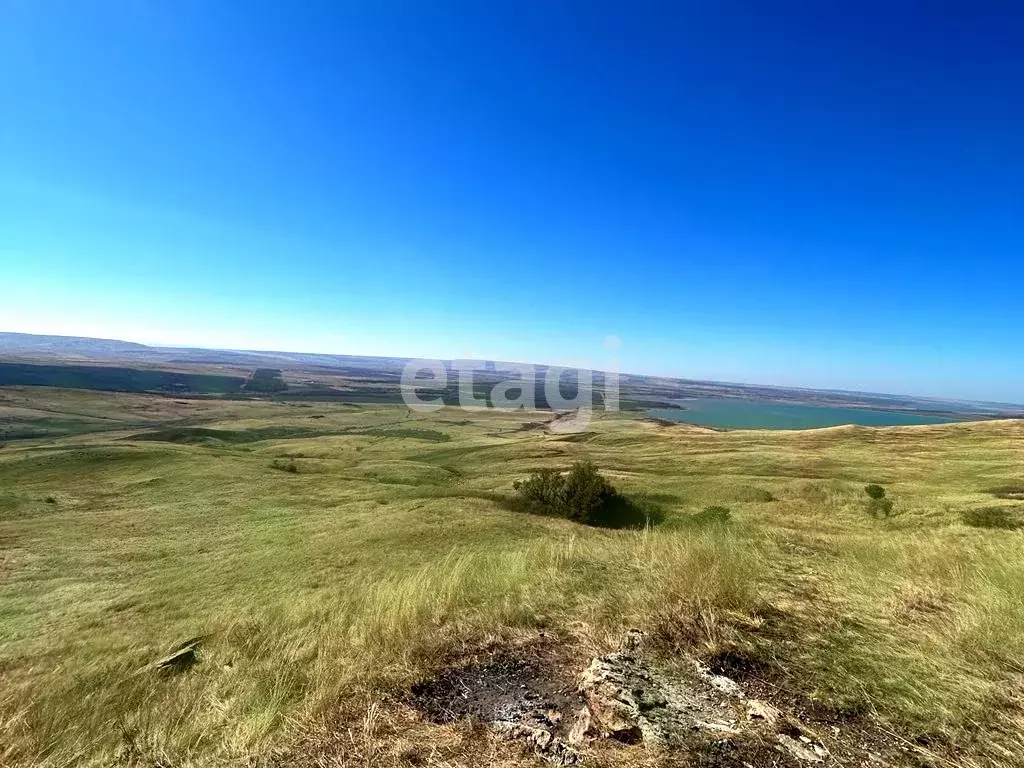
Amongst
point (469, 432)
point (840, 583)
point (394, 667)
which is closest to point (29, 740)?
point (394, 667)

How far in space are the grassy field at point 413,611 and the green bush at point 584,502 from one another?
105 inches

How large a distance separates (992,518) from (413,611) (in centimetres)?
2284

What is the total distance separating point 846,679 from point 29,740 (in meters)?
7.64

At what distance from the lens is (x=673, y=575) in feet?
22.8

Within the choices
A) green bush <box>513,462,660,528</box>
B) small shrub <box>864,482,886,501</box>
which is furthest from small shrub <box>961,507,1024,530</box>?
green bush <box>513,462,660,528</box>

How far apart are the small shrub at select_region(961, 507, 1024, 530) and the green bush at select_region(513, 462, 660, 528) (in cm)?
1552

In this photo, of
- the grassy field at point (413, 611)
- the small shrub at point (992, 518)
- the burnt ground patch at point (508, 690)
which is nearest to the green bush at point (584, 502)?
the grassy field at point (413, 611)

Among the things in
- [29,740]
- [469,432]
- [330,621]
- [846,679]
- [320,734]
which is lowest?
[469,432]

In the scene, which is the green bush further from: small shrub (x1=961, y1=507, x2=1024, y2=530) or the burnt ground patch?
the burnt ground patch

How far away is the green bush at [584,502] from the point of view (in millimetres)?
33250

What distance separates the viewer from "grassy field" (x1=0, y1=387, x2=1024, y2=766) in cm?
437

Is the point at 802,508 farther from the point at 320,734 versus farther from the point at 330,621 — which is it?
the point at 320,734

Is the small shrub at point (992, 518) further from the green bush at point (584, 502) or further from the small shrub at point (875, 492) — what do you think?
the green bush at point (584, 502)

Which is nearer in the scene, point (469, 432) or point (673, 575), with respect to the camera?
point (673, 575)
